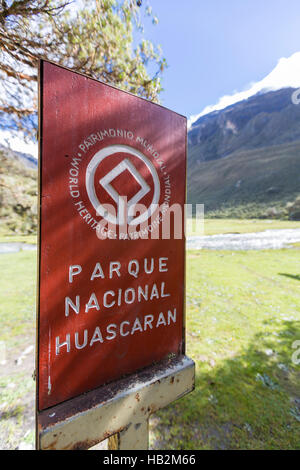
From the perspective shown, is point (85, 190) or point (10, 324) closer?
point (85, 190)

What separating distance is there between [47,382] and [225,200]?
275ft

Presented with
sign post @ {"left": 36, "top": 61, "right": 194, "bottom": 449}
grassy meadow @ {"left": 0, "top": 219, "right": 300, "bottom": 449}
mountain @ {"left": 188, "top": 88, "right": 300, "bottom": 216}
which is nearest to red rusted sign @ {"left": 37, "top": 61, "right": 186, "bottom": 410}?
sign post @ {"left": 36, "top": 61, "right": 194, "bottom": 449}

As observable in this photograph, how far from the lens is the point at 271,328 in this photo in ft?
11.9

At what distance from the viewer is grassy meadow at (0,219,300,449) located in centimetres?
190

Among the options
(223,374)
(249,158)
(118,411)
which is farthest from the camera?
(249,158)

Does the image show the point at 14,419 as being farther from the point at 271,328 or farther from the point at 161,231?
the point at 271,328

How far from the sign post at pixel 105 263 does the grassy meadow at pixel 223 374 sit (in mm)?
912

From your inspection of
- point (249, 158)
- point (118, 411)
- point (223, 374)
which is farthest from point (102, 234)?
point (249, 158)

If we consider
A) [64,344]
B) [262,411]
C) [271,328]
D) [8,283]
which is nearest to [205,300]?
[271,328]

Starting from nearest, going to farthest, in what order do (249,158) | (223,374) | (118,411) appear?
(118,411), (223,374), (249,158)

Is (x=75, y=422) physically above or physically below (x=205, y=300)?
above

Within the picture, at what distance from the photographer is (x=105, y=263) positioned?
1.22 m

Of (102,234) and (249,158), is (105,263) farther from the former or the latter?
(249,158)

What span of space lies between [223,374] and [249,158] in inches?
4463
